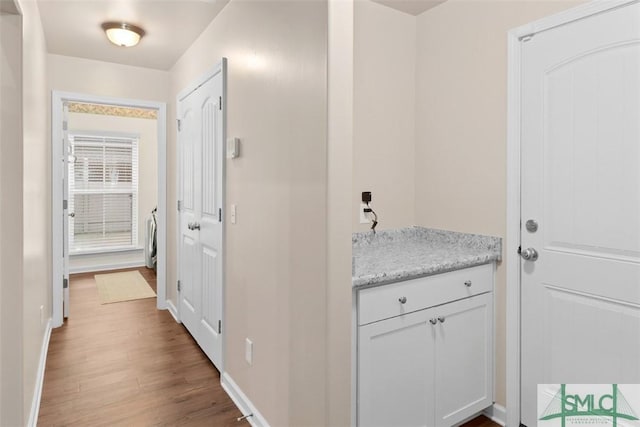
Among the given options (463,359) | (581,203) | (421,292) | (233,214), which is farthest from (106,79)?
(581,203)

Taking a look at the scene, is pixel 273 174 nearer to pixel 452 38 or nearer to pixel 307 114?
pixel 307 114

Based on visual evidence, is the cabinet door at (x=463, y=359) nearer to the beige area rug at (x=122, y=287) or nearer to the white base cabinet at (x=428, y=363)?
the white base cabinet at (x=428, y=363)

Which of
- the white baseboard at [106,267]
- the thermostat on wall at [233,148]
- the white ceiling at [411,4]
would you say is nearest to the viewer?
the thermostat on wall at [233,148]

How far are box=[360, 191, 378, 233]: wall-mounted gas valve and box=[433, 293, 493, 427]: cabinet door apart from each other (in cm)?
75

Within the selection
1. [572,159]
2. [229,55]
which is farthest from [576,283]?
[229,55]

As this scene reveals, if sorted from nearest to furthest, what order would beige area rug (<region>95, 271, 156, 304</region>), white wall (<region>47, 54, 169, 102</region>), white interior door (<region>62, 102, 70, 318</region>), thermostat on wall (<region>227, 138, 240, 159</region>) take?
thermostat on wall (<region>227, 138, 240, 159</region>), white wall (<region>47, 54, 169, 102</region>), white interior door (<region>62, 102, 70, 318</region>), beige area rug (<region>95, 271, 156, 304</region>)

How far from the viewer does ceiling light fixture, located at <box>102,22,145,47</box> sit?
274cm

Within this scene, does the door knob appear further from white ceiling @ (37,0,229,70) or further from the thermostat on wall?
white ceiling @ (37,0,229,70)

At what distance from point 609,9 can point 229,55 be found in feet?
6.43

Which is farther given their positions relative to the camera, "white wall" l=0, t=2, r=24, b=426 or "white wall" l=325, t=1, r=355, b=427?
"white wall" l=0, t=2, r=24, b=426

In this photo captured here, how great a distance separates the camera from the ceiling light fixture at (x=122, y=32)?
2744 mm

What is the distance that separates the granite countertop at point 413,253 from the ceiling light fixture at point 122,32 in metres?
2.22

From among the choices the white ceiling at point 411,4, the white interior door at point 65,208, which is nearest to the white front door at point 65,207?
the white interior door at point 65,208

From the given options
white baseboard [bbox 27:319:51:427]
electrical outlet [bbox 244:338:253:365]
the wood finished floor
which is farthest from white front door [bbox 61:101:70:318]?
electrical outlet [bbox 244:338:253:365]
